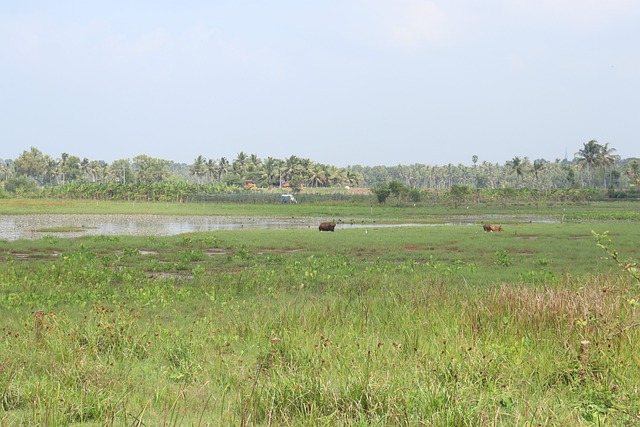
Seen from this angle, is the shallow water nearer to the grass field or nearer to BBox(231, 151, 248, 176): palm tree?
the grass field

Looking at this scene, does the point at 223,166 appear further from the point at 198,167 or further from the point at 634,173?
the point at 634,173

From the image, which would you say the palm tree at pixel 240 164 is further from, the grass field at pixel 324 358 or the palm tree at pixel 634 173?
the grass field at pixel 324 358

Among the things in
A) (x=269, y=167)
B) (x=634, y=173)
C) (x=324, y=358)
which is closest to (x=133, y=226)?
(x=634, y=173)

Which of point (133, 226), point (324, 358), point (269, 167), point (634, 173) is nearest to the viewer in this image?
point (324, 358)

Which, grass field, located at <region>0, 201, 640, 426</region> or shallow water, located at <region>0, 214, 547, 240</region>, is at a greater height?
grass field, located at <region>0, 201, 640, 426</region>

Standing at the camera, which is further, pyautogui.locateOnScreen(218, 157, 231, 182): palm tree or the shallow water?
pyautogui.locateOnScreen(218, 157, 231, 182): palm tree

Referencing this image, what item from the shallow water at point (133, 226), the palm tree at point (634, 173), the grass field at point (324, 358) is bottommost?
the shallow water at point (133, 226)

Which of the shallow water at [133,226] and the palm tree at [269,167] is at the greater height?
the palm tree at [269,167]

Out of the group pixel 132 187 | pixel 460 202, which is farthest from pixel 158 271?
pixel 132 187

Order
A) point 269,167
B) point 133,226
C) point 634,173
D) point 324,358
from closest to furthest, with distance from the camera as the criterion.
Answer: point 324,358 < point 634,173 < point 133,226 < point 269,167

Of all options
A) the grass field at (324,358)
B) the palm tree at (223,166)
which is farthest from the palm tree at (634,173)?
the palm tree at (223,166)

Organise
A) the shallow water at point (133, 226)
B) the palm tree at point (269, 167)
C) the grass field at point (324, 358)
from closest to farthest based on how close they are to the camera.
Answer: the grass field at point (324, 358)
the shallow water at point (133, 226)
the palm tree at point (269, 167)

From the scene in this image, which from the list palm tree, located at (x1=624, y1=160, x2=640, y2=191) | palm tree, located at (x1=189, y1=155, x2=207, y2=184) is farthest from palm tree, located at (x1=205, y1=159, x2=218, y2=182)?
palm tree, located at (x1=624, y1=160, x2=640, y2=191)

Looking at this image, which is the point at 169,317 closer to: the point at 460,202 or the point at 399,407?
the point at 399,407
